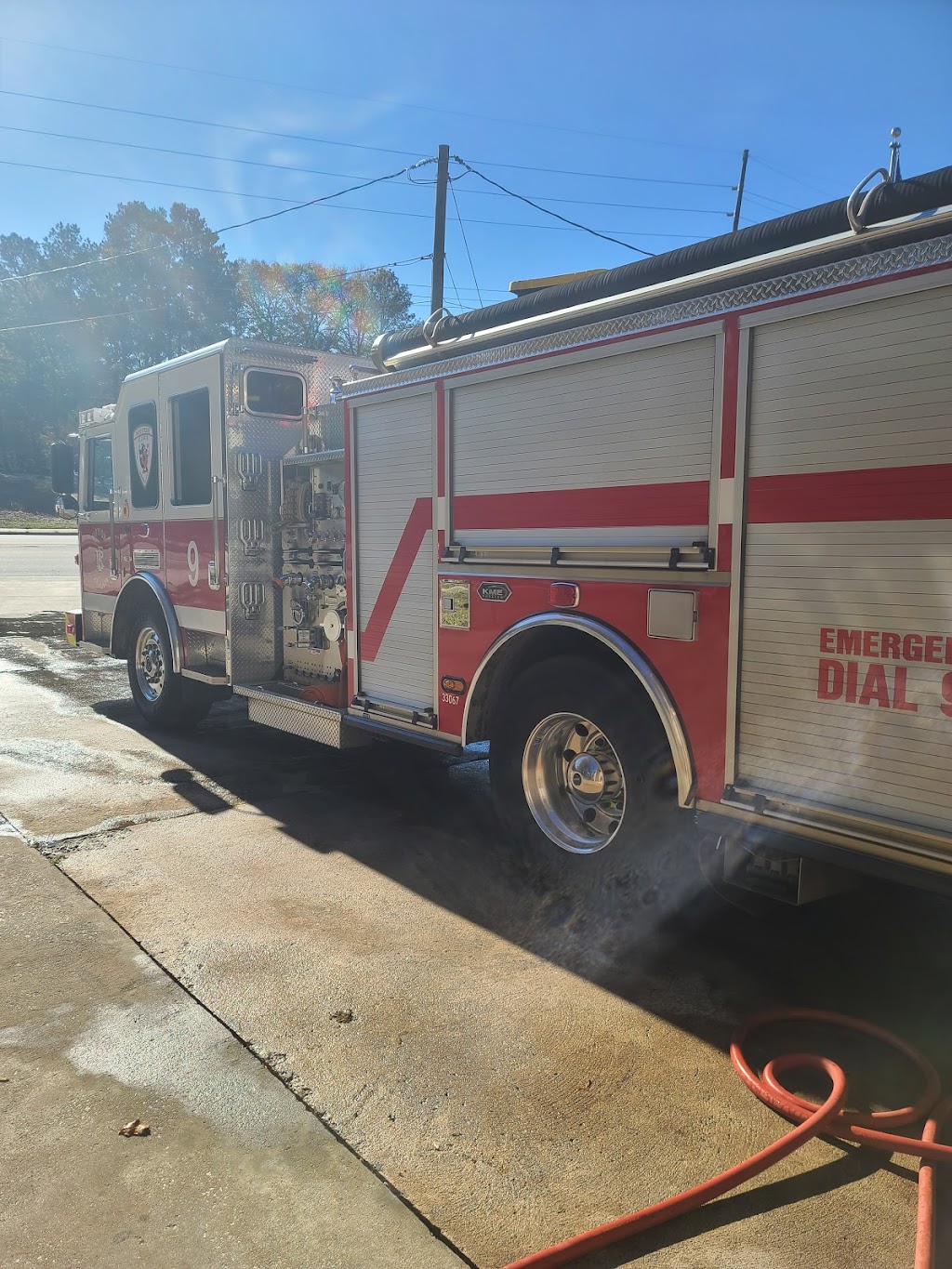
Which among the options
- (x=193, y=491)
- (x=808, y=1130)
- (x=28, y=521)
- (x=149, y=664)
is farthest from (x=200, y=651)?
(x=28, y=521)

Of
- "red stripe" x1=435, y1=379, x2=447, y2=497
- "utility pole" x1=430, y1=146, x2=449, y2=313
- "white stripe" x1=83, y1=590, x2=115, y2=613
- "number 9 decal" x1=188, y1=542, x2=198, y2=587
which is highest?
"utility pole" x1=430, y1=146, x2=449, y2=313

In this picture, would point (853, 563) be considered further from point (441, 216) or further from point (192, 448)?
point (441, 216)

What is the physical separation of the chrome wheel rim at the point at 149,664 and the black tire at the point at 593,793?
392 cm

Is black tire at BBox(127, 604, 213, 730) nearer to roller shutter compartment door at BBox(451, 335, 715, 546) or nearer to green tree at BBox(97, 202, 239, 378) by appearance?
roller shutter compartment door at BBox(451, 335, 715, 546)

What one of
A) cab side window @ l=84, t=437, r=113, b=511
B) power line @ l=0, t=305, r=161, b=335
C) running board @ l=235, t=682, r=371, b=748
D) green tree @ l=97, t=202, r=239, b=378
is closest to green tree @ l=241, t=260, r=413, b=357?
green tree @ l=97, t=202, r=239, b=378

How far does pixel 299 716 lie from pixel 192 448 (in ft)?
7.54

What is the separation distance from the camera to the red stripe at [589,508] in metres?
3.53

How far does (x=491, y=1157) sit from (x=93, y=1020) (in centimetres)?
149

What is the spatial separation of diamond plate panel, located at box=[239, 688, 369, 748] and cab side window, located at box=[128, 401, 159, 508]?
2061 millimetres

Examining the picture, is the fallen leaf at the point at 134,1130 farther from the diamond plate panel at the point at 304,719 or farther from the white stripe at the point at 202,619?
the white stripe at the point at 202,619

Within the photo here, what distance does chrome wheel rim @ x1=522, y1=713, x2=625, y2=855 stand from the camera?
4137 millimetres

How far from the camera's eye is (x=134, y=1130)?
103 inches

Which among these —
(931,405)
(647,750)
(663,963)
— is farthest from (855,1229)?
(931,405)

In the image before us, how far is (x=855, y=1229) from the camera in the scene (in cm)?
227
